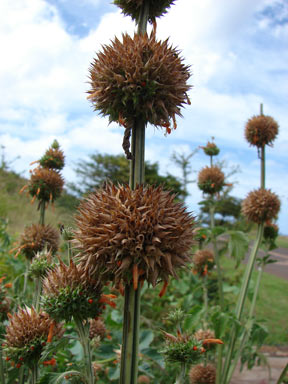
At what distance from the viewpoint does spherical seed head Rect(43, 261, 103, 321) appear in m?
1.37

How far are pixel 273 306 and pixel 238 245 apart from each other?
22.6 ft

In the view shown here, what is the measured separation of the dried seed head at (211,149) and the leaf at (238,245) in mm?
1201

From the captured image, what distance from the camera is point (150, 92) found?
1.39 meters

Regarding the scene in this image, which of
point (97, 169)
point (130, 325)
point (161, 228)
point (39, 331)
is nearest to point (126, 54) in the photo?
point (161, 228)

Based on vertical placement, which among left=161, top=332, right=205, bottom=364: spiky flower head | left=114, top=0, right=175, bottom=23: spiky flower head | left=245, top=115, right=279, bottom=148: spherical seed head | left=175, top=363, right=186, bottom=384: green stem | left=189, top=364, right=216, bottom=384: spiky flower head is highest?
left=245, top=115, right=279, bottom=148: spherical seed head

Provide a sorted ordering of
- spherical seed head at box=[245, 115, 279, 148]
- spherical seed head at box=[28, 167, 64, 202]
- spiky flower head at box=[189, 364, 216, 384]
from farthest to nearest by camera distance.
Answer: spherical seed head at box=[245, 115, 279, 148] < spherical seed head at box=[28, 167, 64, 202] < spiky flower head at box=[189, 364, 216, 384]

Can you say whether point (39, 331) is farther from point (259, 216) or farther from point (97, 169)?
point (97, 169)

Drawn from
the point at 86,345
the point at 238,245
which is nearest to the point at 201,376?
the point at 238,245

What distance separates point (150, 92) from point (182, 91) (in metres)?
0.18

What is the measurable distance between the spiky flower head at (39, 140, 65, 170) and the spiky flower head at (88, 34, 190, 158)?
1856mm

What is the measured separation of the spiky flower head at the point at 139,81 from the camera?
1.40m

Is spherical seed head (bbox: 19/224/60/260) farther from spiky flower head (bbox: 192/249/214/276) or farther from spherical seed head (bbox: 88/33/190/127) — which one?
spiky flower head (bbox: 192/249/214/276)

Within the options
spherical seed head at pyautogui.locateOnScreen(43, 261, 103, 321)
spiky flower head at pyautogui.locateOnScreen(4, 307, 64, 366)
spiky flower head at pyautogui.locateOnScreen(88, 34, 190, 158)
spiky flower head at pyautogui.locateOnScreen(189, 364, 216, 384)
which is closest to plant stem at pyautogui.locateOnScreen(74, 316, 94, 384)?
spherical seed head at pyautogui.locateOnScreen(43, 261, 103, 321)

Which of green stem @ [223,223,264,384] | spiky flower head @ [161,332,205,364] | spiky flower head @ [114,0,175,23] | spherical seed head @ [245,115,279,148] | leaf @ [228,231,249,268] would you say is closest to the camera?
spiky flower head @ [161,332,205,364]
